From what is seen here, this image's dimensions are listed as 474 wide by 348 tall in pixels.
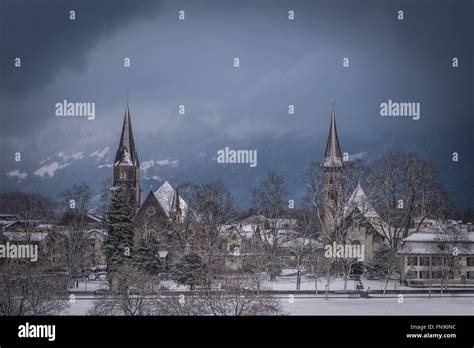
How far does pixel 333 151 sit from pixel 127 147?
3086mm

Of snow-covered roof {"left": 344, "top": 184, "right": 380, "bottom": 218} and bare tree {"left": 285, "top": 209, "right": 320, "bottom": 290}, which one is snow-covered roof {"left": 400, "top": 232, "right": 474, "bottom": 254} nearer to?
snow-covered roof {"left": 344, "top": 184, "right": 380, "bottom": 218}

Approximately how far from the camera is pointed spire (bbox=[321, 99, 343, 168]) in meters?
10.4

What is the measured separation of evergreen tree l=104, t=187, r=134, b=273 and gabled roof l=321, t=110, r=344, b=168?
9.95 feet

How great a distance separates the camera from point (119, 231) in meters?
10.5

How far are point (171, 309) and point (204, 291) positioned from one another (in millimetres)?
551

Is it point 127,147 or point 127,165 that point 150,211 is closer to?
point 127,165

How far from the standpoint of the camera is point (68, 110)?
10250 millimetres

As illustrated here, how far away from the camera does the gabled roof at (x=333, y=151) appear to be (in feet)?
34.1

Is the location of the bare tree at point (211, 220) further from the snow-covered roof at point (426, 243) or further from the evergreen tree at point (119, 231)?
the snow-covered roof at point (426, 243)

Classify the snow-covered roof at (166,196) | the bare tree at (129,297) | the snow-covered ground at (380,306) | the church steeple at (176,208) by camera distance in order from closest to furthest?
1. the snow-covered ground at (380,306)
2. the bare tree at (129,297)
3. the snow-covered roof at (166,196)
4. the church steeple at (176,208)

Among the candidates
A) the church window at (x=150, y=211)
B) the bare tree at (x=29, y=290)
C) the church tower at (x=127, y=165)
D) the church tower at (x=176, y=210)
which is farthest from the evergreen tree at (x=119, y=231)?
the bare tree at (x=29, y=290)

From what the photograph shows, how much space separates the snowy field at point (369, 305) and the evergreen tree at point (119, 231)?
2.31 ft
